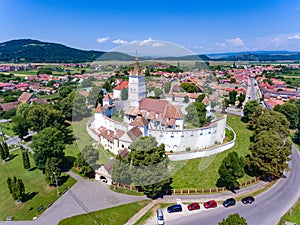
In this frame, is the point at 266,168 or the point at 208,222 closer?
the point at 208,222

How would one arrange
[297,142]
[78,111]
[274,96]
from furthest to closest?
[274,96], [78,111], [297,142]

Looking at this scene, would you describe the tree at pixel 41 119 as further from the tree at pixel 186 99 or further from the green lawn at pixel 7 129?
the tree at pixel 186 99

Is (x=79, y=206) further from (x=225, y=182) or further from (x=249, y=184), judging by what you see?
(x=249, y=184)

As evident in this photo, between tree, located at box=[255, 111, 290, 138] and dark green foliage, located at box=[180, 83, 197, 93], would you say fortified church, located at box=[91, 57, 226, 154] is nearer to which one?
tree, located at box=[255, 111, 290, 138]

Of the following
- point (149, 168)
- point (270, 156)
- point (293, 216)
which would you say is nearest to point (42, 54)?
point (149, 168)

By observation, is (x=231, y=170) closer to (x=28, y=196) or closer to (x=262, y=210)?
(x=262, y=210)

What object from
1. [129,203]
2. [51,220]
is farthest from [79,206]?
[129,203]
